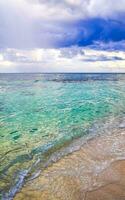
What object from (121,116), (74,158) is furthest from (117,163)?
(121,116)

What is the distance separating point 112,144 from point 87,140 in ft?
6.02

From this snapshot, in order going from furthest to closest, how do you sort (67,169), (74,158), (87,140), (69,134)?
(69,134)
(87,140)
(74,158)
(67,169)

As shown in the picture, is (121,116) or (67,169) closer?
(67,169)

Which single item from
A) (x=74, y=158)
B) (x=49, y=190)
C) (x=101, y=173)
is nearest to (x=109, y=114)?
(x=74, y=158)

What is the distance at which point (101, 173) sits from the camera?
11219mm

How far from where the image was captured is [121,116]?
79.5ft

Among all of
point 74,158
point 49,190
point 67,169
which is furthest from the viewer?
point 74,158

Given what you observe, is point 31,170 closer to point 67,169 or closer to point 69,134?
point 67,169

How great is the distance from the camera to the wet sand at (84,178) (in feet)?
30.9

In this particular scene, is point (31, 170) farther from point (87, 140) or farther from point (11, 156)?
point (87, 140)

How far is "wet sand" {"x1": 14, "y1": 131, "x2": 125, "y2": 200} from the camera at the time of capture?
371 inches

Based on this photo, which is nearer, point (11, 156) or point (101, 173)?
point (101, 173)

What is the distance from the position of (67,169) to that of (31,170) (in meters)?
1.60

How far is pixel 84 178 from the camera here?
425 inches
